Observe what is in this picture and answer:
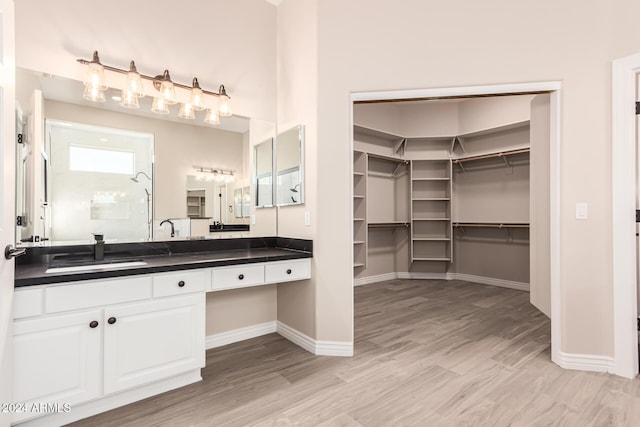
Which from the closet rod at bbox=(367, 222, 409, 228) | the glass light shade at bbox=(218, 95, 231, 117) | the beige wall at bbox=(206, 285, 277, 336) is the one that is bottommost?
the beige wall at bbox=(206, 285, 277, 336)

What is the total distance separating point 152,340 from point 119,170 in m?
1.28

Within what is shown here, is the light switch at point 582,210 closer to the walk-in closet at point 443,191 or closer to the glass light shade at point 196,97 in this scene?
the walk-in closet at point 443,191

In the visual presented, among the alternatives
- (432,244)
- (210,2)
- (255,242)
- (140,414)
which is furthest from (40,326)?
(432,244)

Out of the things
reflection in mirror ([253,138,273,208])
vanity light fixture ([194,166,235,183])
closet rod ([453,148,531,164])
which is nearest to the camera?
vanity light fixture ([194,166,235,183])

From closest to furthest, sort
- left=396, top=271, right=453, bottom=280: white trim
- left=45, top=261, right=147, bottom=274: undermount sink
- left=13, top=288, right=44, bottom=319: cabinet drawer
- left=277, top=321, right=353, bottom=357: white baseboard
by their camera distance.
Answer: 1. left=13, top=288, right=44, bottom=319: cabinet drawer
2. left=45, top=261, right=147, bottom=274: undermount sink
3. left=277, top=321, right=353, bottom=357: white baseboard
4. left=396, top=271, right=453, bottom=280: white trim

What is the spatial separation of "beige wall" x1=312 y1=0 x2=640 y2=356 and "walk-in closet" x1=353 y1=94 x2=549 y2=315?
2325mm

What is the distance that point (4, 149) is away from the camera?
1.33 m

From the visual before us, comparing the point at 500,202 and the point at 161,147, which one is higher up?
the point at 161,147

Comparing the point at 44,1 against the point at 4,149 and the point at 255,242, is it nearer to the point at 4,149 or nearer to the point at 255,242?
the point at 4,149

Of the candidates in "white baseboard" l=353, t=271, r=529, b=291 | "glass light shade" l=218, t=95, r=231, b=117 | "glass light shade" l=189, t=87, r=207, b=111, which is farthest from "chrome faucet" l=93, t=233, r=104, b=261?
"white baseboard" l=353, t=271, r=529, b=291

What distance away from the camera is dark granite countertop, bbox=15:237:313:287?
1.71 meters

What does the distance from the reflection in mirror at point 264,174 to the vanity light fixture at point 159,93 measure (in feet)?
1.46

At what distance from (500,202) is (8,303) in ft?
18.4

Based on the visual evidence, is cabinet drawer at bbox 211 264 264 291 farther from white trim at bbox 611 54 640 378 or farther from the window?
white trim at bbox 611 54 640 378
